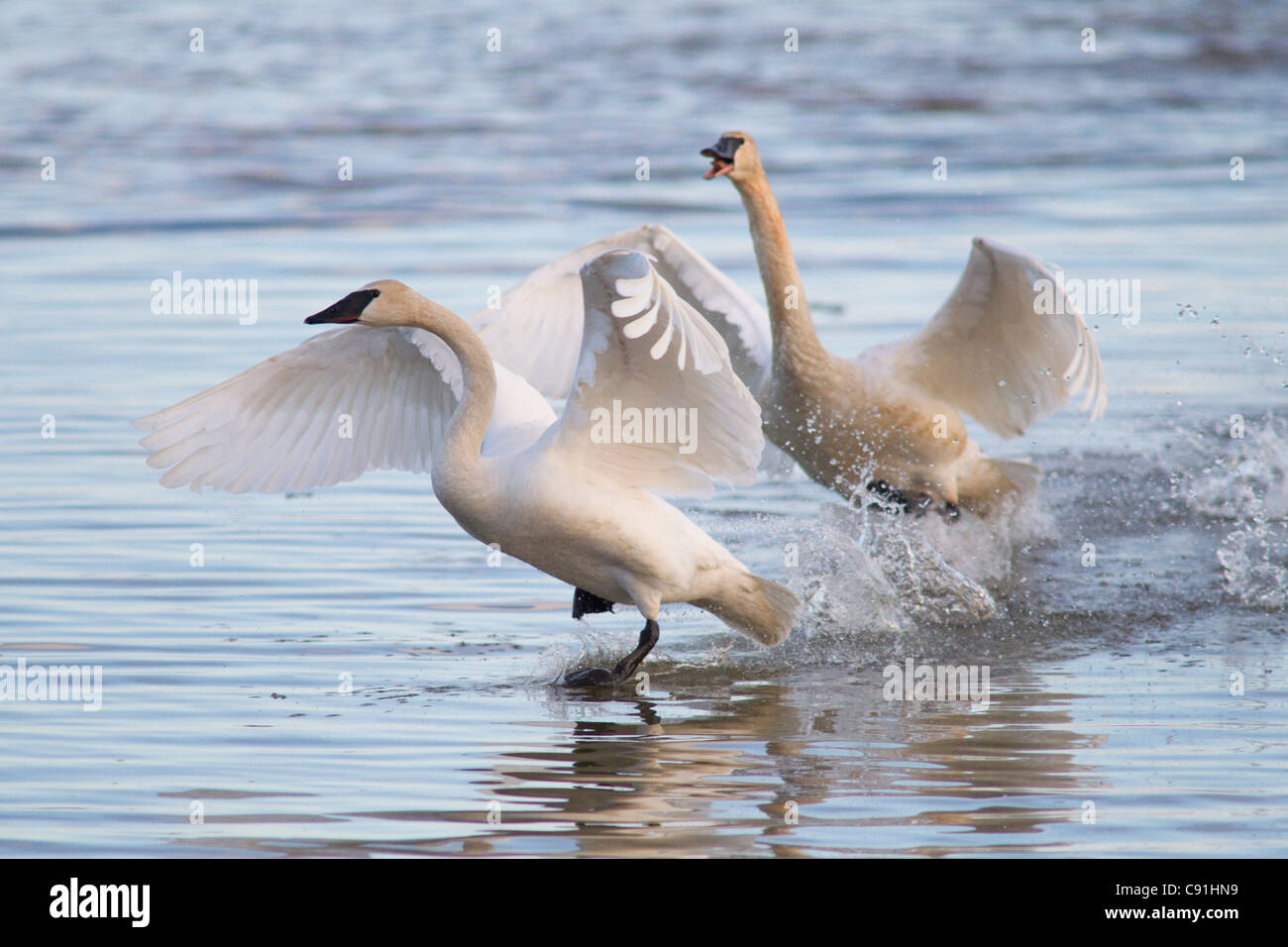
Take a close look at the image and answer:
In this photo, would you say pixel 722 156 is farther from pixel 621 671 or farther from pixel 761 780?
pixel 761 780

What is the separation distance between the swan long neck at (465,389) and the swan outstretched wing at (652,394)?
10.9 inches

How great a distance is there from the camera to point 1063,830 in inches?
204

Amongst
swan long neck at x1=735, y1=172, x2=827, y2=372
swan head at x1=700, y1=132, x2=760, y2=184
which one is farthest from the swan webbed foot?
swan head at x1=700, y1=132, x2=760, y2=184

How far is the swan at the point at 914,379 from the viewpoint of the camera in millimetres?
8391

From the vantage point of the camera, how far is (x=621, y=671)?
691 cm

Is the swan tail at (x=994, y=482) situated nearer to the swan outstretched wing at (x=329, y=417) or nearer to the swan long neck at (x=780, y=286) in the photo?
the swan long neck at (x=780, y=286)

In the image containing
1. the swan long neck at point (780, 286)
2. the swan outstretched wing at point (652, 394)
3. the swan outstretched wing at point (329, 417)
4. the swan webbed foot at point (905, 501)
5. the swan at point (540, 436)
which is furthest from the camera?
the swan webbed foot at point (905, 501)

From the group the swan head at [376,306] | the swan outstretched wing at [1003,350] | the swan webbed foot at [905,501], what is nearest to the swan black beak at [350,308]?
the swan head at [376,306]

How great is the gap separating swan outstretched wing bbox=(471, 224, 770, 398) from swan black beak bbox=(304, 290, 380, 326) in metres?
1.73

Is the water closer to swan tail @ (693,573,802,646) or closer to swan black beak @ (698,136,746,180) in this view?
swan tail @ (693,573,802,646)

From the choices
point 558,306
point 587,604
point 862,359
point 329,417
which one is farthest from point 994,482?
point 329,417

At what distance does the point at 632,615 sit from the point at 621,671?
115cm

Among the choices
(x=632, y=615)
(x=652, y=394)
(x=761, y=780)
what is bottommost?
(x=761, y=780)

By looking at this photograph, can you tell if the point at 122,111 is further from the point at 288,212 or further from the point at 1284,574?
the point at 1284,574
